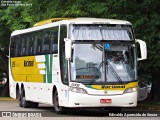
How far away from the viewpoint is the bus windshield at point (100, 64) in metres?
20.3

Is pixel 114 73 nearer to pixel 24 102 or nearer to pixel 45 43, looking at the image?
pixel 45 43

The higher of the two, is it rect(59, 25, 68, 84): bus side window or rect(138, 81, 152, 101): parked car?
rect(59, 25, 68, 84): bus side window

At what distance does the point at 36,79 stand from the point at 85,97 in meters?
5.59

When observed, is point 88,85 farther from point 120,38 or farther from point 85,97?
point 120,38

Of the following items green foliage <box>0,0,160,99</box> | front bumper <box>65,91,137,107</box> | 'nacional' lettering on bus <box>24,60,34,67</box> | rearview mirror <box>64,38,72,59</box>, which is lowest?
front bumper <box>65,91,137,107</box>

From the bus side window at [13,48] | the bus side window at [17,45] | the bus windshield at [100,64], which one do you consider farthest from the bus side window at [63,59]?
the bus side window at [13,48]

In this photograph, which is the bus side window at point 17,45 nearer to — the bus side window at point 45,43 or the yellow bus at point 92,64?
the bus side window at point 45,43

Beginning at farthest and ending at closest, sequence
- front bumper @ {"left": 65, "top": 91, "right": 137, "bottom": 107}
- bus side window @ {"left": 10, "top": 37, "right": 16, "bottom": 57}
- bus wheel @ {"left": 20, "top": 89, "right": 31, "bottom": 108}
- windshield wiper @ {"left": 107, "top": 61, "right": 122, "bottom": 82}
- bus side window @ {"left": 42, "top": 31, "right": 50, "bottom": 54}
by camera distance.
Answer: bus side window @ {"left": 10, "top": 37, "right": 16, "bottom": 57}
bus wheel @ {"left": 20, "top": 89, "right": 31, "bottom": 108}
bus side window @ {"left": 42, "top": 31, "right": 50, "bottom": 54}
windshield wiper @ {"left": 107, "top": 61, "right": 122, "bottom": 82}
front bumper @ {"left": 65, "top": 91, "right": 137, "bottom": 107}

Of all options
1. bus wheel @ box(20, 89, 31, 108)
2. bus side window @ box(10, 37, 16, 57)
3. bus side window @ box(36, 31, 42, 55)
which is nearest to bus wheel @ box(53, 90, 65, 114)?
bus side window @ box(36, 31, 42, 55)

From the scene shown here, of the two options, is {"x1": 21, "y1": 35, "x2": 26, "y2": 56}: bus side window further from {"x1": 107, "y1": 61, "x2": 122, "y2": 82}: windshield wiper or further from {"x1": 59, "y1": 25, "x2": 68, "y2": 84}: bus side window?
{"x1": 107, "y1": 61, "x2": 122, "y2": 82}: windshield wiper

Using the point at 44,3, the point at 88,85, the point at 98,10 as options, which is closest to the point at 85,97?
the point at 88,85

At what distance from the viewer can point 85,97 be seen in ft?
65.9

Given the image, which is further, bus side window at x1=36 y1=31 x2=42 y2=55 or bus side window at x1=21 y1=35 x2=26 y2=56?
bus side window at x1=21 y1=35 x2=26 y2=56

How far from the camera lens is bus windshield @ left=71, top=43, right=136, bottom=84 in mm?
20297
